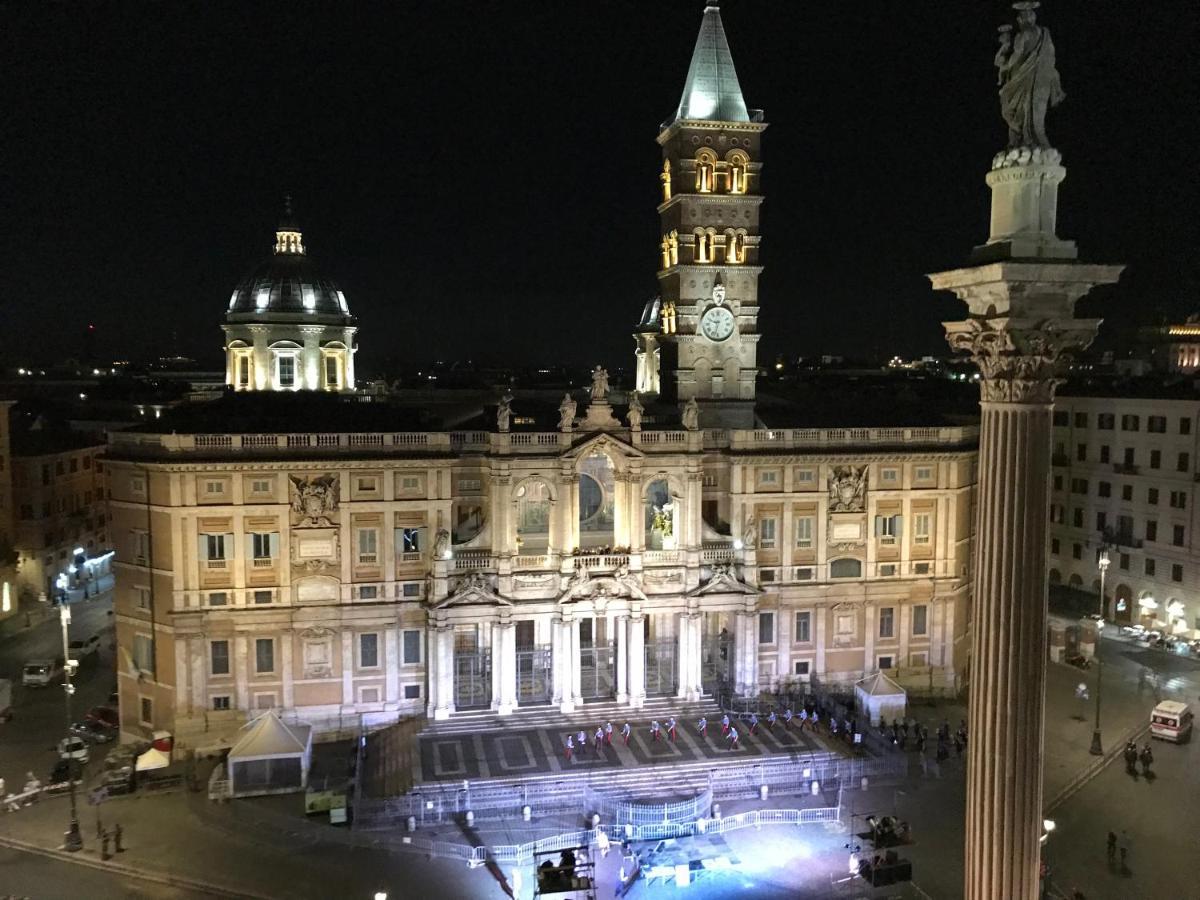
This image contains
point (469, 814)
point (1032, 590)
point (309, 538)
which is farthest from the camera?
point (309, 538)

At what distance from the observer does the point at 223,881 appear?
106ft

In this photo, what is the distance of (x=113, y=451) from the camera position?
44.8 meters

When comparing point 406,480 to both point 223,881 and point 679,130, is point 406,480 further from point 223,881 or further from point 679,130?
point 679,130

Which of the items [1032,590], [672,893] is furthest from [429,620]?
[1032,590]

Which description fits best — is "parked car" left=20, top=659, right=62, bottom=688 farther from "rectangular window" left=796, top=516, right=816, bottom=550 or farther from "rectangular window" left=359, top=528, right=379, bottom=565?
"rectangular window" left=796, top=516, right=816, bottom=550

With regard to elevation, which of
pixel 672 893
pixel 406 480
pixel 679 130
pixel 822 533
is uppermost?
pixel 679 130

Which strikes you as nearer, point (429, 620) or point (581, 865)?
point (581, 865)

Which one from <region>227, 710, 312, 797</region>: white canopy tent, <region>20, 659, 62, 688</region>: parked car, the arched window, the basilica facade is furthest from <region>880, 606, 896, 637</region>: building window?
<region>20, 659, 62, 688</region>: parked car

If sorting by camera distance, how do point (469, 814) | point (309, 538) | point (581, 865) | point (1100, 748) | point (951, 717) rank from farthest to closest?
point (951, 717)
point (309, 538)
point (1100, 748)
point (469, 814)
point (581, 865)

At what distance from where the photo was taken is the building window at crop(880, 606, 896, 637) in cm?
5056

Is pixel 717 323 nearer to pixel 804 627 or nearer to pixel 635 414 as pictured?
pixel 635 414

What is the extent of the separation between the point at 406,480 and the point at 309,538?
503 cm

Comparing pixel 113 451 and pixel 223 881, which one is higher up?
pixel 113 451

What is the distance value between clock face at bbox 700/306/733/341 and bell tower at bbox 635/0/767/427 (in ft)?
0.18
